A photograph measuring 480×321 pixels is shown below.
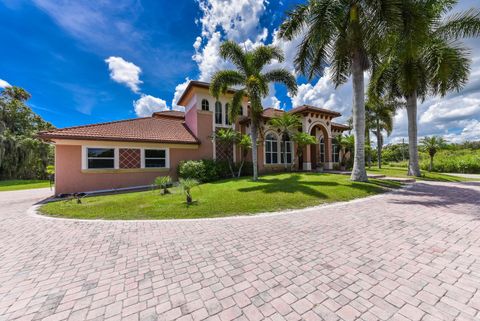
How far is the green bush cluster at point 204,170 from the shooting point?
14658mm

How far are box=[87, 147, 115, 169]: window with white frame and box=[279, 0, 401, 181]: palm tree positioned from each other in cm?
1421

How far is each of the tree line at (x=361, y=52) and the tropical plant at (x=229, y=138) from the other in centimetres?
264

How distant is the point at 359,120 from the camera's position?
11.8 m

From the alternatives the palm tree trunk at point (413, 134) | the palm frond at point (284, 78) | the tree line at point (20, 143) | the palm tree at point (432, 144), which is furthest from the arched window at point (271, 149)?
the tree line at point (20, 143)

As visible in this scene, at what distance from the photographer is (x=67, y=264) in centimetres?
379

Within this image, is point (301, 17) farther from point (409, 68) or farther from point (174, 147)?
point (174, 147)

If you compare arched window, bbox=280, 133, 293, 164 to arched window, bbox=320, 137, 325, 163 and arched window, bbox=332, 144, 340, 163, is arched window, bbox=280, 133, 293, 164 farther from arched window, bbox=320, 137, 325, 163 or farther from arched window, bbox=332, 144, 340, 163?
arched window, bbox=332, 144, 340, 163

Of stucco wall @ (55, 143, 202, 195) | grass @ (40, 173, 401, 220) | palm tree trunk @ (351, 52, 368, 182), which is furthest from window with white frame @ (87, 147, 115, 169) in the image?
palm tree trunk @ (351, 52, 368, 182)

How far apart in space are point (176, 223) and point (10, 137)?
36458mm

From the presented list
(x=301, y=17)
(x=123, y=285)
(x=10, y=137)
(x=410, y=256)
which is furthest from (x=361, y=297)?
(x=10, y=137)

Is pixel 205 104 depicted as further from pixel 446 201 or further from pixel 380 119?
pixel 380 119

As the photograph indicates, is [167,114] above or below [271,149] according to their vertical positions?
above

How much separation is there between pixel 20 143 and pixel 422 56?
151 feet

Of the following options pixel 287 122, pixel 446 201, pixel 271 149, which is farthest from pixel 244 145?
pixel 446 201
